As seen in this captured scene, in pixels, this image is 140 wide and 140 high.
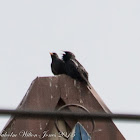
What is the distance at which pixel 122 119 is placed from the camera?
4.19m

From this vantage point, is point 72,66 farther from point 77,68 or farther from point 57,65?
point 57,65

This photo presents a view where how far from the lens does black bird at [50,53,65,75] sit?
1368cm

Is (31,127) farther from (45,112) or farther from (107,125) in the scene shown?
(45,112)

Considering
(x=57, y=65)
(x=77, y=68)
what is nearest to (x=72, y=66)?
(x=77, y=68)

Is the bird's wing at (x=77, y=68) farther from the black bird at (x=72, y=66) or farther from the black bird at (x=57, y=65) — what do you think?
the black bird at (x=57, y=65)

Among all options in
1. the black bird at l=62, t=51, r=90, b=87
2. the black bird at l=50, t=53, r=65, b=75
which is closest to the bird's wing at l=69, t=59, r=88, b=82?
the black bird at l=62, t=51, r=90, b=87

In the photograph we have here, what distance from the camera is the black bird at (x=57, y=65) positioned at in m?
13.7

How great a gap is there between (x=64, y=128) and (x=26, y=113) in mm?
4427

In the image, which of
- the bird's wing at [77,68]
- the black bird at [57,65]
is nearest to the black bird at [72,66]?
the bird's wing at [77,68]

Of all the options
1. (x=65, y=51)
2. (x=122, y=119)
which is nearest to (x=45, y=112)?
(x=122, y=119)

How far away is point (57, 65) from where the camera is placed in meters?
14.3

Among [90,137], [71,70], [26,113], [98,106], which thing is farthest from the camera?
[71,70]

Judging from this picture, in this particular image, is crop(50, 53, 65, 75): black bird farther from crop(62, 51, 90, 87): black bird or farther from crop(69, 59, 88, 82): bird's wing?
crop(69, 59, 88, 82): bird's wing

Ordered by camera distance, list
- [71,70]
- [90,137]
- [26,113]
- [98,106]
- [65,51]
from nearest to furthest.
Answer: [26,113], [90,137], [98,106], [71,70], [65,51]
